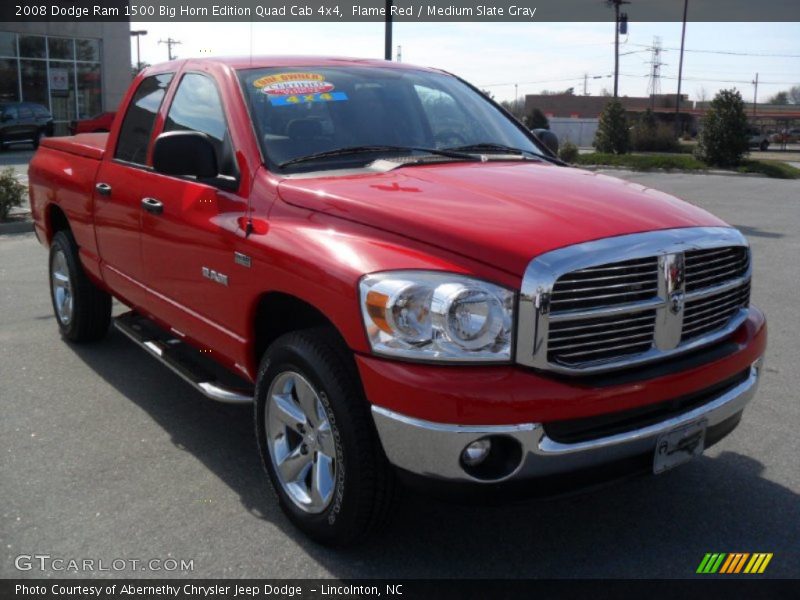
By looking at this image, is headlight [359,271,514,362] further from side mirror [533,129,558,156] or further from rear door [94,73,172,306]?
side mirror [533,129,558,156]

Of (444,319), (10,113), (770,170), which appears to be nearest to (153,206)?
(444,319)

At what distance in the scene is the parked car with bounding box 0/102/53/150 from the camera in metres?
27.4

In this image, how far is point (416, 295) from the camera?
288 cm

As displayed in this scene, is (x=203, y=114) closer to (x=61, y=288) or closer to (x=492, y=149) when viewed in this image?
(x=492, y=149)

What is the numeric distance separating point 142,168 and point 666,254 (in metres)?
2.97

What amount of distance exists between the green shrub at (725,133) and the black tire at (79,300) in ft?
83.9

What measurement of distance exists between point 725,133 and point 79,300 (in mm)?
25925

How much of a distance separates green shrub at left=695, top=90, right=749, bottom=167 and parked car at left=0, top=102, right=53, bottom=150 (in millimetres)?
21580

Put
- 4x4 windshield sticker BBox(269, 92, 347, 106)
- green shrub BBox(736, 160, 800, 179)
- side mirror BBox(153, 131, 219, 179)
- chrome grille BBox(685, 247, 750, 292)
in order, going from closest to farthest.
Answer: chrome grille BBox(685, 247, 750, 292)
side mirror BBox(153, 131, 219, 179)
4x4 windshield sticker BBox(269, 92, 347, 106)
green shrub BBox(736, 160, 800, 179)

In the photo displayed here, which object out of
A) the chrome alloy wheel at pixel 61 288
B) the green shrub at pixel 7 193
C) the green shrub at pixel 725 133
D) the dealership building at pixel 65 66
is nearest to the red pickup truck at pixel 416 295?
the chrome alloy wheel at pixel 61 288

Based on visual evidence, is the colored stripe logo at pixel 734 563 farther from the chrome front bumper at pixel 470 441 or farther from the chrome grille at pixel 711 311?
the chrome grille at pixel 711 311

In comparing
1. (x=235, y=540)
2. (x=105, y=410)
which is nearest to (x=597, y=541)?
(x=235, y=540)

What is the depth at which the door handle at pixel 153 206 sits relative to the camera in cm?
437

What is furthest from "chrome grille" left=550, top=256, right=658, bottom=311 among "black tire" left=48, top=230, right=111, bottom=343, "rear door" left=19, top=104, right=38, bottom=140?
"rear door" left=19, top=104, right=38, bottom=140
